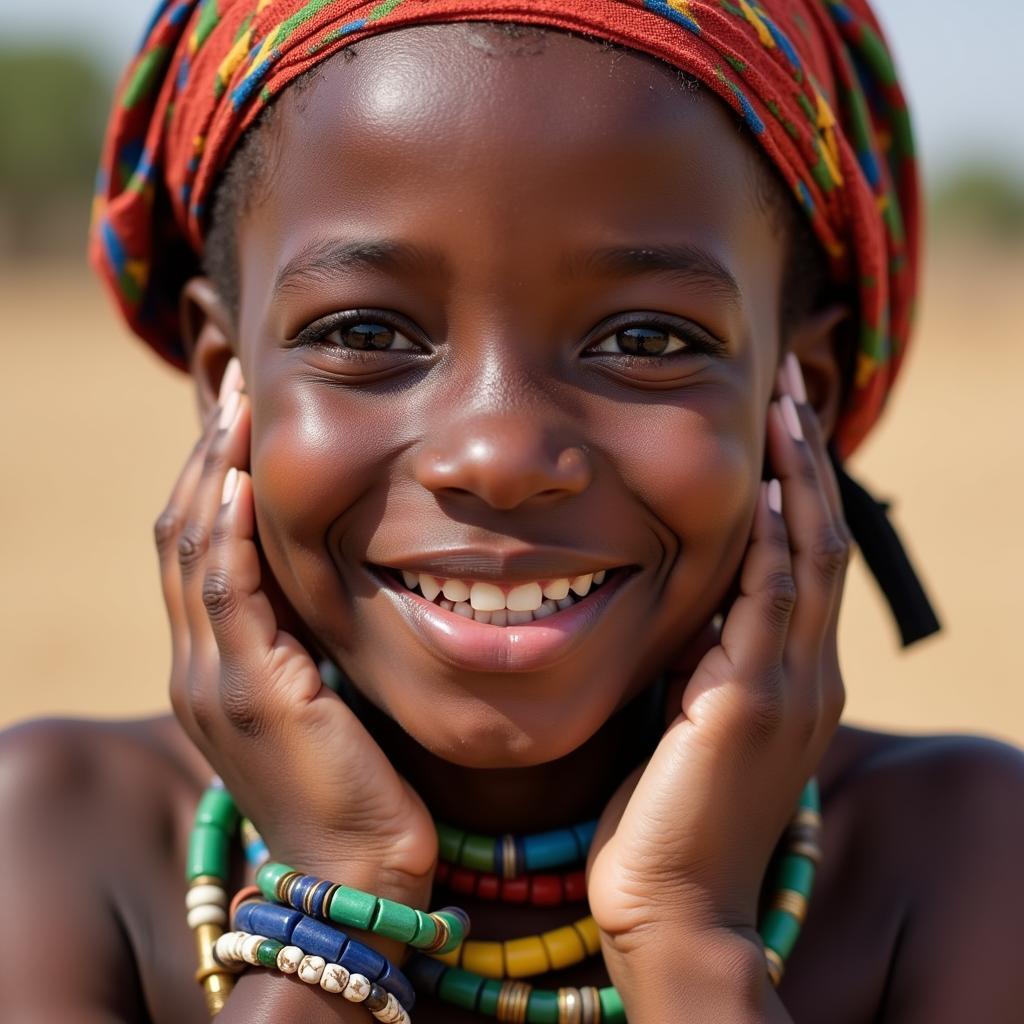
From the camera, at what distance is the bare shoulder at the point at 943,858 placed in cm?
250

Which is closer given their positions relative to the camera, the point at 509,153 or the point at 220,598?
the point at 509,153

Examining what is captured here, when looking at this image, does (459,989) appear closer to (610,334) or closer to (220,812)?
→ (220,812)

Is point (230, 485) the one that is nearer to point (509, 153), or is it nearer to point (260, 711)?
point (260, 711)

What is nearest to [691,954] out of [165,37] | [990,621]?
[165,37]

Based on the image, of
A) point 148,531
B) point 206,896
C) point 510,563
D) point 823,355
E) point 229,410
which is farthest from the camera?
point 148,531

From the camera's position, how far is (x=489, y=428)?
86.3 inches

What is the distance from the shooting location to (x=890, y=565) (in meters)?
3.00

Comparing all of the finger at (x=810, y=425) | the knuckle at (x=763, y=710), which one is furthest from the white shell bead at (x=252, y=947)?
the finger at (x=810, y=425)

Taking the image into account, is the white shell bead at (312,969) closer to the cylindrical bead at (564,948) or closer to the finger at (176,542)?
the cylindrical bead at (564,948)

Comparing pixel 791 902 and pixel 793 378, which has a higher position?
pixel 793 378

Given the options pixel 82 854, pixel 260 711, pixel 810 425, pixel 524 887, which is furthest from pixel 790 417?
pixel 82 854

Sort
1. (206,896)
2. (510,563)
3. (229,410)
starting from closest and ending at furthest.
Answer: (510,563), (206,896), (229,410)

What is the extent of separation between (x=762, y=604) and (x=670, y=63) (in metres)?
0.85

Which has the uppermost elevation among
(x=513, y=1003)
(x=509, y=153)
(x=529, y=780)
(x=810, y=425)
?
(x=509, y=153)
